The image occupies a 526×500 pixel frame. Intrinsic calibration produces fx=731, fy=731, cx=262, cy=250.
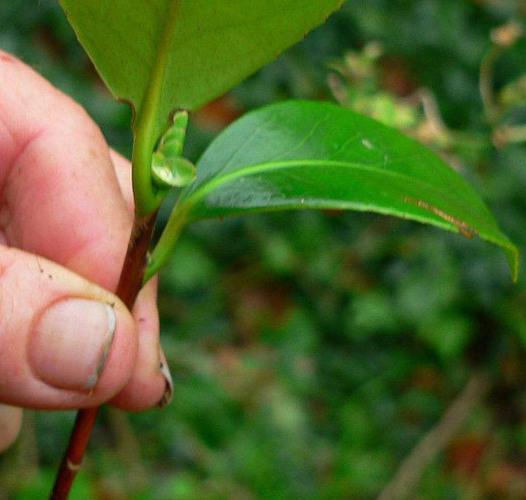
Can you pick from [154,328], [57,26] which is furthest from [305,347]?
[154,328]

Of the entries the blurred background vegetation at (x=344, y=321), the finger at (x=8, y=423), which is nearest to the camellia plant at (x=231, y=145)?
the finger at (x=8, y=423)

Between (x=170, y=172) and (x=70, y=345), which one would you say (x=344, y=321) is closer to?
(x=70, y=345)

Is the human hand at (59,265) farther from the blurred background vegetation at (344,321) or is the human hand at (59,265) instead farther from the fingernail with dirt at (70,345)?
the blurred background vegetation at (344,321)

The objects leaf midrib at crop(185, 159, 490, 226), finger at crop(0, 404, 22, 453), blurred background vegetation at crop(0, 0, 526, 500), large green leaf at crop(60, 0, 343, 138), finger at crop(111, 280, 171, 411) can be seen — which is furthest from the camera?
blurred background vegetation at crop(0, 0, 526, 500)

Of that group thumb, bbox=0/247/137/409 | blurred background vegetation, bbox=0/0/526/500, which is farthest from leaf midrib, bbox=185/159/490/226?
blurred background vegetation, bbox=0/0/526/500

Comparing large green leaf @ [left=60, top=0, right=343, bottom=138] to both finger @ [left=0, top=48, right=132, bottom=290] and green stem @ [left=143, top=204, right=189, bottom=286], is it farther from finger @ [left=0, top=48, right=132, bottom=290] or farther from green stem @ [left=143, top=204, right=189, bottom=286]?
finger @ [left=0, top=48, right=132, bottom=290]

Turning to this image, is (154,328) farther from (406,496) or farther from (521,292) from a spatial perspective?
(521,292)
